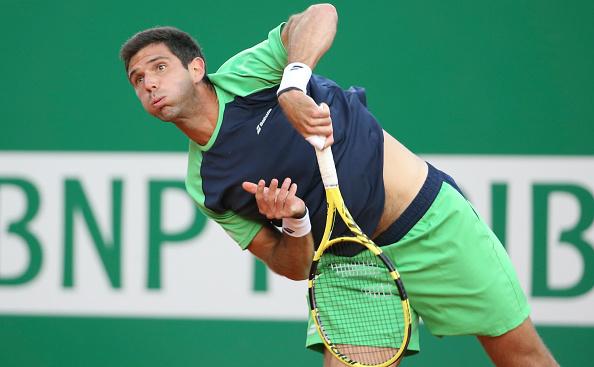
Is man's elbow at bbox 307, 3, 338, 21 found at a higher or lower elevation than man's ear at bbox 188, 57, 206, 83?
higher

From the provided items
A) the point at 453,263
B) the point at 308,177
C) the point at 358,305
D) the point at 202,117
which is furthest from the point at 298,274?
the point at 202,117

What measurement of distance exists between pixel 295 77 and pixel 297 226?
1.62ft

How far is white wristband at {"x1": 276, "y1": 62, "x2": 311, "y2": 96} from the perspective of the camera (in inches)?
135

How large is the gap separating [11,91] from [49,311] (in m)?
0.94

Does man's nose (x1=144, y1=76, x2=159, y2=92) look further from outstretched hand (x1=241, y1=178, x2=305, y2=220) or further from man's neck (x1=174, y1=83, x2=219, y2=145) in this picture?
outstretched hand (x1=241, y1=178, x2=305, y2=220)

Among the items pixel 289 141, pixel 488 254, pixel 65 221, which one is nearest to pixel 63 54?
pixel 65 221

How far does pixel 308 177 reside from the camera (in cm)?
373

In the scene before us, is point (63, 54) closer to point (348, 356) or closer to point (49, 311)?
point (49, 311)

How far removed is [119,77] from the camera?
16.7ft

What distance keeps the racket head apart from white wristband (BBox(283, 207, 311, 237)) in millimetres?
191

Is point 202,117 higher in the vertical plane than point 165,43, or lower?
lower

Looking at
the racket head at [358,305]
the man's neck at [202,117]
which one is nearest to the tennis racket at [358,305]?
the racket head at [358,305]

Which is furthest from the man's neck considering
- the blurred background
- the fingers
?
the blurred background

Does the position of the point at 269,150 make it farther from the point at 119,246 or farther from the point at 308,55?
the point at 119,246
